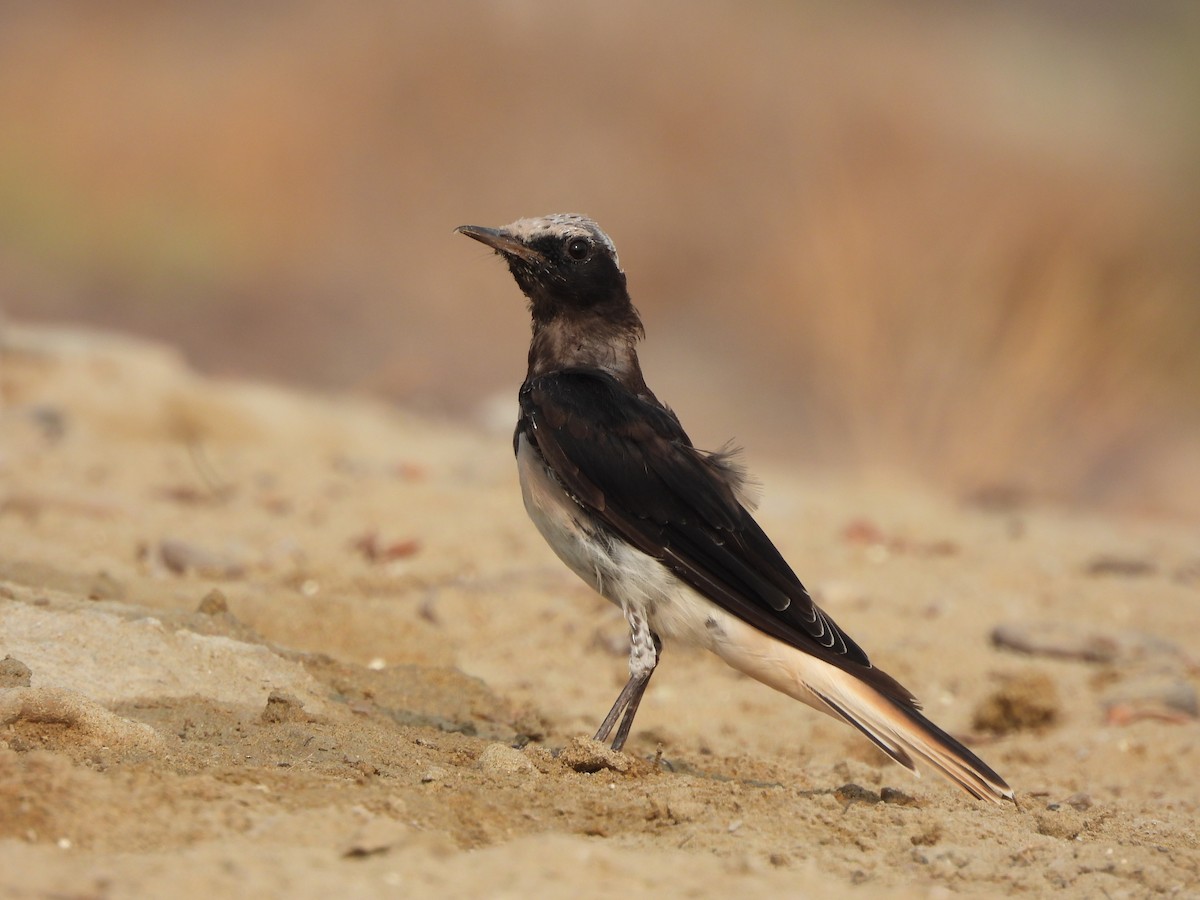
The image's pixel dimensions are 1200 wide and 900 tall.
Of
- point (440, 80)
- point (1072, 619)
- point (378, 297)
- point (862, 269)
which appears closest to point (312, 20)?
point (440, 80)

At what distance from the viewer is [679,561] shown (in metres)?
4.40

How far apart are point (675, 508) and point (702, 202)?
640 inches

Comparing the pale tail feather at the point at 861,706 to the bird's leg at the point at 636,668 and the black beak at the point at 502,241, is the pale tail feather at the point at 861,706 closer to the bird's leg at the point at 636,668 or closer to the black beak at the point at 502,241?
the bird's leg at the point at 636,668

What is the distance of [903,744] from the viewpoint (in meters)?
4.17

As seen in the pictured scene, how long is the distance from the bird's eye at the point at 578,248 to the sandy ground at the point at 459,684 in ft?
5.32

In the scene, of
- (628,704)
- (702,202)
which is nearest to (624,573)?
(628,704)

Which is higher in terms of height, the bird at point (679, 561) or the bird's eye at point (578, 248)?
the bird's eye at point (578, 248)

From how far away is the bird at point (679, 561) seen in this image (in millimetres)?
4262

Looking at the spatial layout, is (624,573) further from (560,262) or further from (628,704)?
(560,262)

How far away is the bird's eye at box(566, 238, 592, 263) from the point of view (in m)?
5.04

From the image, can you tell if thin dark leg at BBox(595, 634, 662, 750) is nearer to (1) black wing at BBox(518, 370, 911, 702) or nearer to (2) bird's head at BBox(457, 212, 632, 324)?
(1) black wing at BBox(518, 370, 911, 702)

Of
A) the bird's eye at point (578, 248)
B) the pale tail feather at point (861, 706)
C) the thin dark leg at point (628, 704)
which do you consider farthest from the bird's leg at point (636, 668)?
the bird's eye at point (578, 248)

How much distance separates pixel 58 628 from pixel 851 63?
20460 millimetres

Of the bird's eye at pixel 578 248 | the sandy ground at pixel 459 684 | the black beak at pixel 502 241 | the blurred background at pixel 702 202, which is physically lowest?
the sandy ground at pixel 459 684
